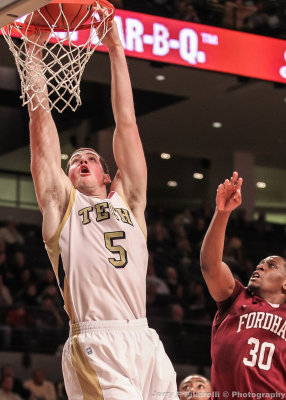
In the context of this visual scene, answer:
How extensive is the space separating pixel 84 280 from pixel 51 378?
7.54 meters

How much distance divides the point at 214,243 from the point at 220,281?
8.9 inches

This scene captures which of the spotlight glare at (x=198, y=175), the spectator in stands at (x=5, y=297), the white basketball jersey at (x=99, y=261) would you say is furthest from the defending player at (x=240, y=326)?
the spotlight glare at (x=198, y=175)

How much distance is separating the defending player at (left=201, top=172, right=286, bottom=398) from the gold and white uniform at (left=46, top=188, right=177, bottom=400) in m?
0.80

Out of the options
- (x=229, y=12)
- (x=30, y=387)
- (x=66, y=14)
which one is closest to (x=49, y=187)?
(x=66, y=14)

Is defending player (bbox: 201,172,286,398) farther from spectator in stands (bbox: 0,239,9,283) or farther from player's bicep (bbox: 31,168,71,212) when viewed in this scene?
spectator in stands (bbox: 0,239,9,283)

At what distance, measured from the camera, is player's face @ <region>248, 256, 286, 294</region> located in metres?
4.66

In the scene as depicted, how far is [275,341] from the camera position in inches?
174

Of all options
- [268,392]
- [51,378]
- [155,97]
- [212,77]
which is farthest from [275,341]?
[155,97]

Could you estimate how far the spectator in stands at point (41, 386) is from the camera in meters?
9.98

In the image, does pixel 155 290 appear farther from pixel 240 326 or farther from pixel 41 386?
pixel 240 326

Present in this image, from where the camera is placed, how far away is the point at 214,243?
174 inches

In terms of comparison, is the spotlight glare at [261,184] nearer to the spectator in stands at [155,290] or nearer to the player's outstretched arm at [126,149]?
the spectator in stands at [155,290]

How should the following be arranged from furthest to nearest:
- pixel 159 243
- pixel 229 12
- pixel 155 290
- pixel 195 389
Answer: pixel 159 243 → pixel 155 290 → pixel 229 12 → pixel 195 389

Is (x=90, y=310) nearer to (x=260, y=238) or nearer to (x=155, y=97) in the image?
(x=155, y=97)
